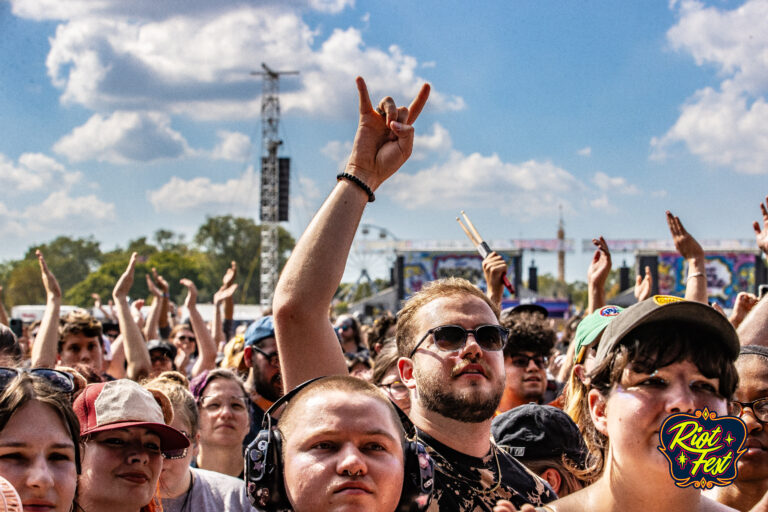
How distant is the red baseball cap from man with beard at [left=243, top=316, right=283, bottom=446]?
1.54m

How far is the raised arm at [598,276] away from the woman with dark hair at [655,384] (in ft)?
9.19

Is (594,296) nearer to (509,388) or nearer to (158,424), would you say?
(509,388)

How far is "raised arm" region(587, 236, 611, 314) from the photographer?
475 centimetres

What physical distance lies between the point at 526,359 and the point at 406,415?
7.59ft

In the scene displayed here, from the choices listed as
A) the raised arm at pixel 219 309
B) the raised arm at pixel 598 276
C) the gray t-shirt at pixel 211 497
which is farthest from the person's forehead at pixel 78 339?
the raised arm at pixel 598 276

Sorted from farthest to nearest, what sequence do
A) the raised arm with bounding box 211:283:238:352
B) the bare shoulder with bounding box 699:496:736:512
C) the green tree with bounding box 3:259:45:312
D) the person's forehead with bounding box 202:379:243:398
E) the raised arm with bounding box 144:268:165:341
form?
the green tree with bounding box 3:259:45:312 → the raised arm with bounding box 211:283:238:352 → the raised arm with bounding box 144:268:165:341 → the person's forehead with bounding box 202:379:243:398 → the bare shoulder with bounding box 699:496:736:512

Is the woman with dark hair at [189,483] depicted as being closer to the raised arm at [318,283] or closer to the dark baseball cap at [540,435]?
the raised arm at [318,283]

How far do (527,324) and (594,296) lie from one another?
577 millimetres

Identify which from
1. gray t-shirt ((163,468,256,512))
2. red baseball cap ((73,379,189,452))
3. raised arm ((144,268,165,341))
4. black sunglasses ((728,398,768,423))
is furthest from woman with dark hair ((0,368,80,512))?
raised arm ((144,268,165,341))

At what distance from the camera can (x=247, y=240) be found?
92.9m

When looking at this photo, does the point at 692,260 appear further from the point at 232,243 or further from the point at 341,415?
the point at 232,243

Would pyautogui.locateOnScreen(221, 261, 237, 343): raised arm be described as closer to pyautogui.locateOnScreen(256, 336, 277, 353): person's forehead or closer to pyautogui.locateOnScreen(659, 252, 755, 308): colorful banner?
pyautogui.locateOnScreen(256, 336, 277, 353): person's forehead

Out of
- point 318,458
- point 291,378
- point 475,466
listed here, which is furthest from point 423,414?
point 318,458

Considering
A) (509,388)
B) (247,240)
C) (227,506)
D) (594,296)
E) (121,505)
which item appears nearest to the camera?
(121,505)
